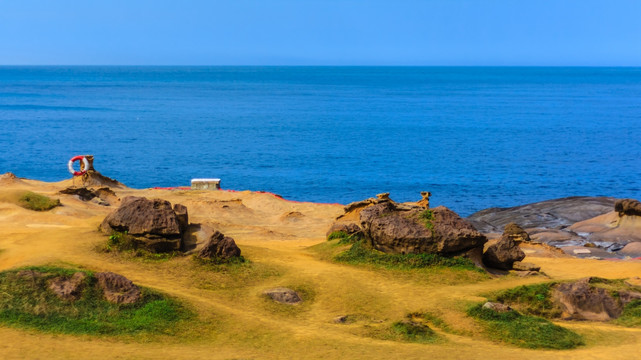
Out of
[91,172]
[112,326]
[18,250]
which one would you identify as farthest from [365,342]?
[91,172]

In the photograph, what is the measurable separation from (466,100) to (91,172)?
117051 mm

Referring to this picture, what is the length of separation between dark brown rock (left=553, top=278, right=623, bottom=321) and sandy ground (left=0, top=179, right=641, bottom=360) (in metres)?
0.67

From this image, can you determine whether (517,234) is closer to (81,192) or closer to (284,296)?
(284,296)

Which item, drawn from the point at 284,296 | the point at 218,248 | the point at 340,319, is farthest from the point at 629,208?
the point at 218,248

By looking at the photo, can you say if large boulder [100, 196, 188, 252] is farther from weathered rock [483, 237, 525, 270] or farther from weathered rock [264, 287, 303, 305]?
weathered rock [483, 237, 525, 270]

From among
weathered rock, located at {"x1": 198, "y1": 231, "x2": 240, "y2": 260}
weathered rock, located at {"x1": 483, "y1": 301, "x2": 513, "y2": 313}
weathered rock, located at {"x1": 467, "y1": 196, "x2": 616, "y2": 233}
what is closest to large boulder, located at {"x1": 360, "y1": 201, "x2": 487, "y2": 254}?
weathered rock, located at {"x1": 483, "y1": 301, "x2": 513, "y2": 313}

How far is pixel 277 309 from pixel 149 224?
5697mm

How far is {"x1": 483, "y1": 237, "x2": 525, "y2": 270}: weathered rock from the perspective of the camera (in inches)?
960

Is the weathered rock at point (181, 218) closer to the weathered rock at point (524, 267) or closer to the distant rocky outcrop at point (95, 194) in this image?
the weathered rock at point (524, 267)

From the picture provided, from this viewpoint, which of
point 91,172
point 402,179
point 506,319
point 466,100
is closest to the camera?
point 506,319

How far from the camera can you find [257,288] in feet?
69.3

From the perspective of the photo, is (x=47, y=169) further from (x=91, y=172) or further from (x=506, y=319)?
(x=506, y=319)

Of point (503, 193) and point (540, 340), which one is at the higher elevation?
point (540, 340)

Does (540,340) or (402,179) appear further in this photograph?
(402,179)
